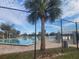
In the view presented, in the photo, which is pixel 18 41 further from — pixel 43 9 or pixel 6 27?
pixel 43 9

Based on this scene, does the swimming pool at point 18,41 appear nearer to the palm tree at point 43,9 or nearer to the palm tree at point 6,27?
the palm tree at point 6,27

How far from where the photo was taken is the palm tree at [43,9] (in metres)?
15.6

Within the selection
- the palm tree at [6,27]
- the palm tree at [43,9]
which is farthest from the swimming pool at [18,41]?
the palm tree at [43,9]

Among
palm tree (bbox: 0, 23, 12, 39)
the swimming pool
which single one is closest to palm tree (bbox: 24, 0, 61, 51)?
the swimming pool

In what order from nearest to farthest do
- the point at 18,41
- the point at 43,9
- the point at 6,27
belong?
the point at 6,27
the point at 18,41
the point at 43,9

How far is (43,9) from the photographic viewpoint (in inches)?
640

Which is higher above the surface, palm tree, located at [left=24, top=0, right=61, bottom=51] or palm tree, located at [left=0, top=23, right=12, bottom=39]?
palm tree, located at [left=24, top=0, right=61, bottom=51]

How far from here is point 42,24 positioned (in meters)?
15.8

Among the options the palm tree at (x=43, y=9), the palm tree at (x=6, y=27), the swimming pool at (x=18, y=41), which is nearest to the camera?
the palm tree at (x=6, y=27)

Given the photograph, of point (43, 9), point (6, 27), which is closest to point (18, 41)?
point (6, 27)

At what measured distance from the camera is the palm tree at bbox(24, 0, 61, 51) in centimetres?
1559

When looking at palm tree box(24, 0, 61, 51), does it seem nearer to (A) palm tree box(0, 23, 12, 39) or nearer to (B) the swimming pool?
(B) the swimming pool

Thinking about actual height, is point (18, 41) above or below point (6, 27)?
below

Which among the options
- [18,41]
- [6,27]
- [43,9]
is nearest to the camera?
[6,27]
